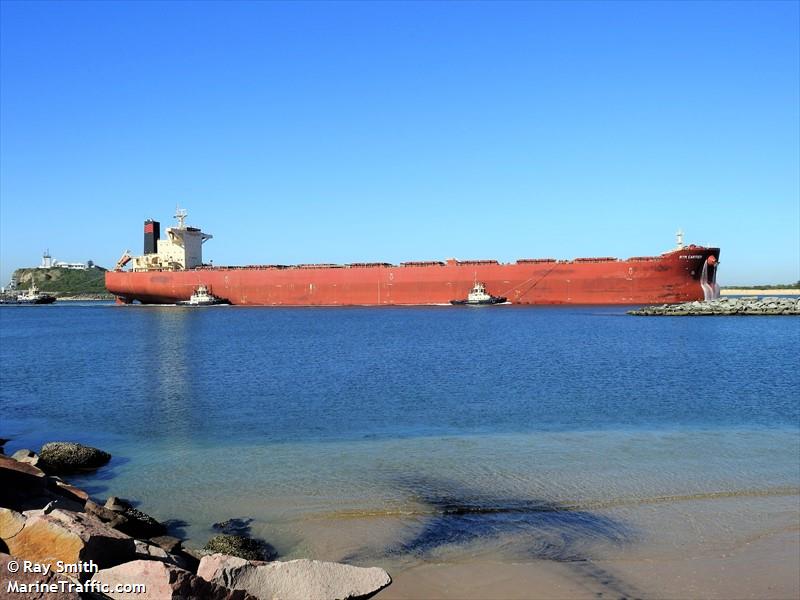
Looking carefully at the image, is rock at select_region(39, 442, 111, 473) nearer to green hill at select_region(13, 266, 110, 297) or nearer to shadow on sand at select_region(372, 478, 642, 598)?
shadow on sand at select_region(372, 478, 642, 598)

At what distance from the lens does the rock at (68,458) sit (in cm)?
795

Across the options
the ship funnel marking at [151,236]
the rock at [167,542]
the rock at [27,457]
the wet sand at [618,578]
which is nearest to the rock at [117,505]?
the rock at [167,542]

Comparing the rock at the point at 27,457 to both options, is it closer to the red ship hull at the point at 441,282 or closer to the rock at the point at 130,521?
the rock at the point at 130,521

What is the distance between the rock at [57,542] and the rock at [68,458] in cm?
511

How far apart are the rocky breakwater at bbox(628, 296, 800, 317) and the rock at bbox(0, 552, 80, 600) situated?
1413 inches

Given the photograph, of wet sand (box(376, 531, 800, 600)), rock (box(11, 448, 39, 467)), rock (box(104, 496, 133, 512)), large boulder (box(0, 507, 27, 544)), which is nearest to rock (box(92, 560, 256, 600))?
large boulder (box(0, 507, 27, 544))

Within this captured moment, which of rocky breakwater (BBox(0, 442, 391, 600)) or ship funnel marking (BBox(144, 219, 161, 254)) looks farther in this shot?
ship funnel marking (BBox(144, 219, 161, 254))

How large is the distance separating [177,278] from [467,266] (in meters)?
23.2

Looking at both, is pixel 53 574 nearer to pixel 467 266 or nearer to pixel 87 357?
pixel 87 357

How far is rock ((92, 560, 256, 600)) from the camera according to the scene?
3.05 metres

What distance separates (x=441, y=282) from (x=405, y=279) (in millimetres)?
2560

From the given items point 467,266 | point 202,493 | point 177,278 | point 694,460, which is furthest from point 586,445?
point 177,278

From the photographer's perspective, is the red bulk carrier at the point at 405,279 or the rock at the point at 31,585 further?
the red bulk carrier at the point at 405,279

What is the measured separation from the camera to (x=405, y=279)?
41812 mm
